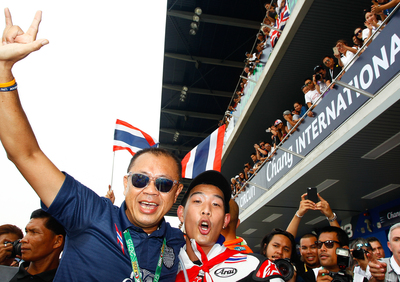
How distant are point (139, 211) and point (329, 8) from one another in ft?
28.9

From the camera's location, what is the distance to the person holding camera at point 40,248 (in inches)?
97.3

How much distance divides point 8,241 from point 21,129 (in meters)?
2.75

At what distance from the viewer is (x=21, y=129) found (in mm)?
1283

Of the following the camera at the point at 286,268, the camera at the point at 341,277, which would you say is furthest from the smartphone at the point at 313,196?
the camera at the point at 286,268

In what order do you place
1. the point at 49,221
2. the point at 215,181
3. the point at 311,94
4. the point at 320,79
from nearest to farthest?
the point at 215,181
the point at 49,221
the point at 320,79
the point at 311,94

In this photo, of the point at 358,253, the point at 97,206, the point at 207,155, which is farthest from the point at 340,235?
the point at 97,206

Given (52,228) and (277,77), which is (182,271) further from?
(277,77)

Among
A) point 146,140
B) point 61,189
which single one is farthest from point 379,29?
point 61,189

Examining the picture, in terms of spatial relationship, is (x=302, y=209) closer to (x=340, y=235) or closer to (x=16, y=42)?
(x=340, y=235)

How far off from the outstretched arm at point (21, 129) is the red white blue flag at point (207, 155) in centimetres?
301

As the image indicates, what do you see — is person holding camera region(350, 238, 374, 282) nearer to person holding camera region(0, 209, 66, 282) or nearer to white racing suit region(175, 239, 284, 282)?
white racing suit region(175, 239, 284, 282)

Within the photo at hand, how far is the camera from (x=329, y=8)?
8.30 meters

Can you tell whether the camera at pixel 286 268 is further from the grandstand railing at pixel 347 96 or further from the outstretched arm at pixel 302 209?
the grandstand railing at pixel 347 96

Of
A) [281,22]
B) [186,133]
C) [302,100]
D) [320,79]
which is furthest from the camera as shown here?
[186,133]
